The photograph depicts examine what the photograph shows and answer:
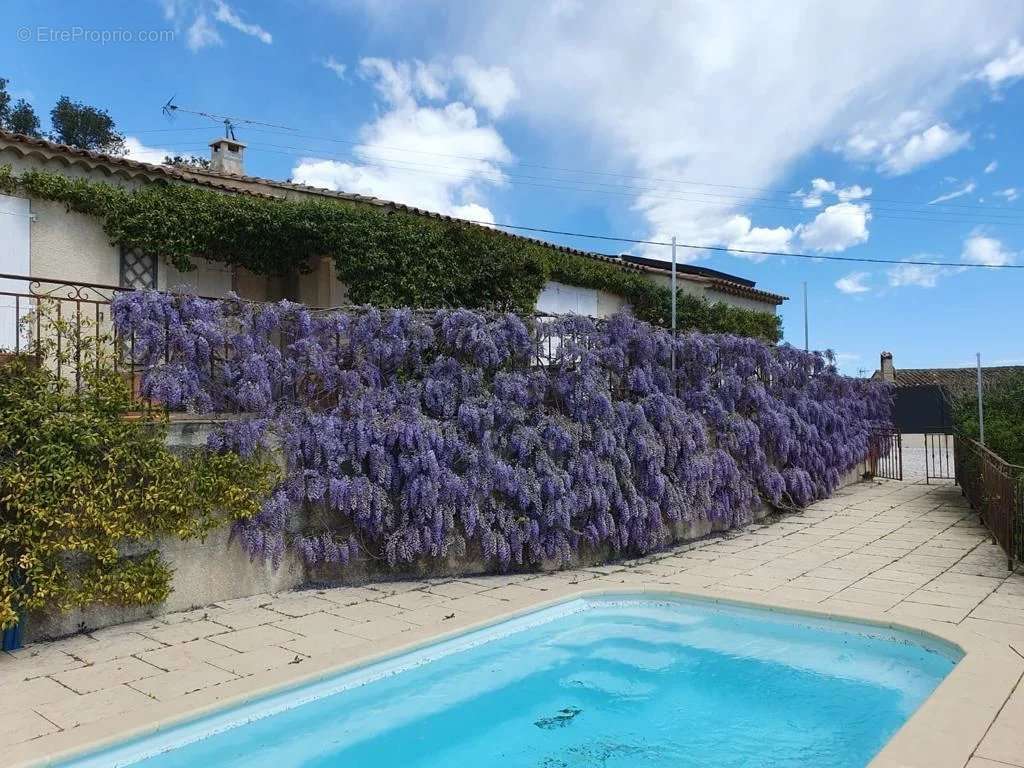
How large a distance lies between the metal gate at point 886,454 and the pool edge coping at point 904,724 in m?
9.96

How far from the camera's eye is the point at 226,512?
577 centimetres

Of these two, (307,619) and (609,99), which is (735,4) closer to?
(609,99)

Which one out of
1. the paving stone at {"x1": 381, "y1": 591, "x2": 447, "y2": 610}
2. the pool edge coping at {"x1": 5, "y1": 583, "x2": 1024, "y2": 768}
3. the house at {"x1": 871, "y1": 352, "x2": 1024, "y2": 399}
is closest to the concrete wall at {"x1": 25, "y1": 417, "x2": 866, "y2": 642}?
the paving stone at {"x1": 381, "y1": 591, "x2": 447, "y2": 610}

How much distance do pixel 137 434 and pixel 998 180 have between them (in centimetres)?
1766

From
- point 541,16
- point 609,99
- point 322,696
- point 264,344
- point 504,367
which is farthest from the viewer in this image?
point 609,99

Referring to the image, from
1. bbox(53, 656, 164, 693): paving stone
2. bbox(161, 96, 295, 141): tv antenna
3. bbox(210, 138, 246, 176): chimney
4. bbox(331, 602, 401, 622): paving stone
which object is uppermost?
bbox(161, 96, 295, 141): tv antenna

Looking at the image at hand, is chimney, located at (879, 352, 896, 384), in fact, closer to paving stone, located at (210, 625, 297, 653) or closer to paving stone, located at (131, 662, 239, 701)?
paving stone, located at (210, 625, 297, 653)

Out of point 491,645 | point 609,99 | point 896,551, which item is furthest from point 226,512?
point 609,99

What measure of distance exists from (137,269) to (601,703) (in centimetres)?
777

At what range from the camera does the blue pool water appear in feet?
13.1

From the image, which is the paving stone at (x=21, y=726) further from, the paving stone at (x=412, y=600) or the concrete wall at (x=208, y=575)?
the paving stone at (x=412, y=600)

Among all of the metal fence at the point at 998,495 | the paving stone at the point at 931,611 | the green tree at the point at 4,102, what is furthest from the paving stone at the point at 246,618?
the green tree at the point at 4,102

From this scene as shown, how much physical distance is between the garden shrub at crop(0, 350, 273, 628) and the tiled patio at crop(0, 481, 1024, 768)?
1.35ft

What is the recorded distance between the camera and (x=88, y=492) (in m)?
4.89
